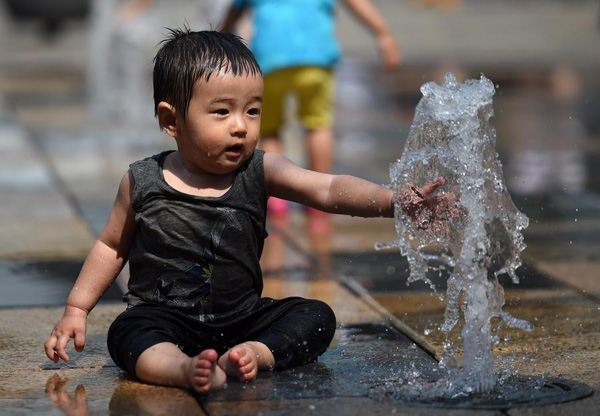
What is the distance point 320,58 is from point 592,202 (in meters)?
1.76

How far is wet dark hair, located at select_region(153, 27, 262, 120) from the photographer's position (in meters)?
3.69

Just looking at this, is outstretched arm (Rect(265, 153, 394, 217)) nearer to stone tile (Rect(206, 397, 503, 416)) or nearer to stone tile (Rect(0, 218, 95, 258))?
stone tile (Rect(206, 397, 503, 416))

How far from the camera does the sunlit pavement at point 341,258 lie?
135 inches

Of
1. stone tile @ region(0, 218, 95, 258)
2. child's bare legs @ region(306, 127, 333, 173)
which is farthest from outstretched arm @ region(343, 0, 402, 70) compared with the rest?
stone tile @ region(0, 218, 95, 258)

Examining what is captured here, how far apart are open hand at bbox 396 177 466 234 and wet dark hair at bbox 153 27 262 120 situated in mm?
644

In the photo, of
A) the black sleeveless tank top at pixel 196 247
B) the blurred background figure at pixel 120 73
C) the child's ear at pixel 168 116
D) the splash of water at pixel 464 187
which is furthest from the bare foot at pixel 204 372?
the blurred background figure at pixel 120 73

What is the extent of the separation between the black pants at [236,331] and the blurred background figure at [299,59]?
9.46 feet

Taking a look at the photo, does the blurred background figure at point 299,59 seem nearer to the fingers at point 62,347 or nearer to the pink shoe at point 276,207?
the pink shoe at point 276,207

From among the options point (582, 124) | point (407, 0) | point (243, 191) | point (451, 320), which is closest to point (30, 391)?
point (243, 191)

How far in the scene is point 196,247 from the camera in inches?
148

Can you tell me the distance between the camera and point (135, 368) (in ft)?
A: 11.5

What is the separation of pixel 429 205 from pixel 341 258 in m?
2.08

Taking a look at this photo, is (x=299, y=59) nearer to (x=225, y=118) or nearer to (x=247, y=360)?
(x=225, y=118)

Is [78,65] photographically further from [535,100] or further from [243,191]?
[243,191]
